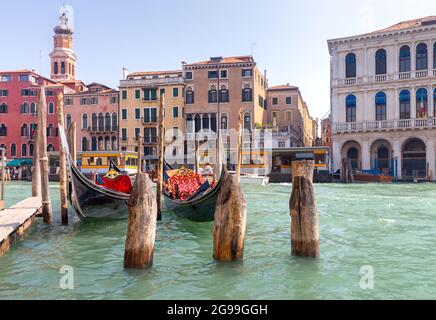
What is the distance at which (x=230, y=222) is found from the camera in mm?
5461

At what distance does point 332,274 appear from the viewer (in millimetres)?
5309

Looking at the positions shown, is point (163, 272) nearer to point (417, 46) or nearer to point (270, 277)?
point (270, 277)

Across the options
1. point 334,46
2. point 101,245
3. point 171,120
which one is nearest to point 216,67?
point 171,120

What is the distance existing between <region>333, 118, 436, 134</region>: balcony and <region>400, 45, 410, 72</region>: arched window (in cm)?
315

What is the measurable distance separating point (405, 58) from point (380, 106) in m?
3.09

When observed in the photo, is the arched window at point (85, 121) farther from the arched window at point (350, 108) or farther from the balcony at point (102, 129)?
the arched window at point (350, 108)

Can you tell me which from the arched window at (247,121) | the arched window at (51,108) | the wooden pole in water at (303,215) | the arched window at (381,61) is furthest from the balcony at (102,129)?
the wooden pole in water at (303,215)

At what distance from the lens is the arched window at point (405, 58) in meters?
27.1

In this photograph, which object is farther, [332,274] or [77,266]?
[77,266]

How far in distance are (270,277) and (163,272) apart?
1.24m

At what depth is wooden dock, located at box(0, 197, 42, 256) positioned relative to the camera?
654 centimetres

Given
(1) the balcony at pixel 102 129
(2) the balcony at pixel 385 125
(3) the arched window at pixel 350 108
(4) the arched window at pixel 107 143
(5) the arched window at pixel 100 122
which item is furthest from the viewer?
(4) the arched window at pixel 107 143

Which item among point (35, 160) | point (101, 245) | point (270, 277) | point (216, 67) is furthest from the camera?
point (216, 67)

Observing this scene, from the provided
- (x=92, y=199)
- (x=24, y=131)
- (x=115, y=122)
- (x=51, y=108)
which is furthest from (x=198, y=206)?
(x=24, y=131)
